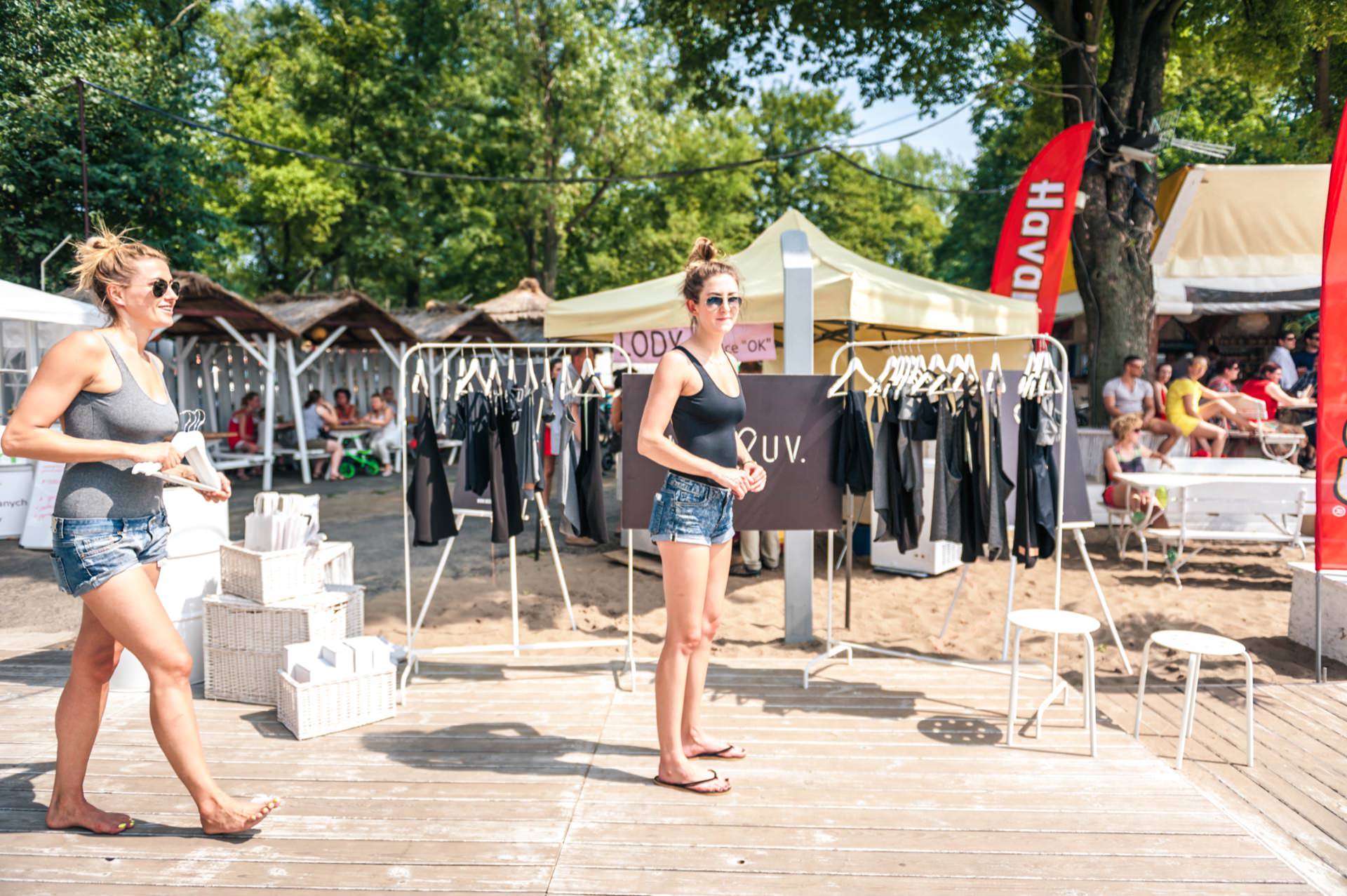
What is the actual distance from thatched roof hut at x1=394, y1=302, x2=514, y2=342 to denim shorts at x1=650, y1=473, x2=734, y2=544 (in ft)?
45.6

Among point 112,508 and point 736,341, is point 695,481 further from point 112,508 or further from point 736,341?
point 736,341

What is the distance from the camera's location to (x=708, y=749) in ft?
11.7

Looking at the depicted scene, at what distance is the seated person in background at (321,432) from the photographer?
14.8m

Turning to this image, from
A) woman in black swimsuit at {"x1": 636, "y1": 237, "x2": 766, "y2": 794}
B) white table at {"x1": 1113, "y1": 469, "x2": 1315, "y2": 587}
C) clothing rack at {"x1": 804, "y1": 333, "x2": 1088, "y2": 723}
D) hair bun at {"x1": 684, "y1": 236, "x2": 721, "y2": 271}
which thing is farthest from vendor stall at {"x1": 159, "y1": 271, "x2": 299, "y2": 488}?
white table at {"x1": 1113, "y1": 469, "x2": 1315, "y2": 587}

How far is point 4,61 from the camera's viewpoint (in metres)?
13.1

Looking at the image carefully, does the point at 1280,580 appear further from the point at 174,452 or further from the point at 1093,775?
the point at 174,452

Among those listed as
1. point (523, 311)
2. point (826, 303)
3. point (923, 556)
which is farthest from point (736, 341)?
point (523, 311)

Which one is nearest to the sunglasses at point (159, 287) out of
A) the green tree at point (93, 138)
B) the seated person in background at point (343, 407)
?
the seated person in background at point (343, 407)

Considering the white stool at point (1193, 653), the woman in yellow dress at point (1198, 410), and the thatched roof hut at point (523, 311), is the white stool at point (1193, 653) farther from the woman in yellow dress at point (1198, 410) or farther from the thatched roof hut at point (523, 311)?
the thatched roof hut at point (523, 311)

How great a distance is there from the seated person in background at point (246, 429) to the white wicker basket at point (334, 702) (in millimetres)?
11765

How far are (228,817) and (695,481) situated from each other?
1900mm

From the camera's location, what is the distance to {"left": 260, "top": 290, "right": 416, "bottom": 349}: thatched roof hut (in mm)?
14352

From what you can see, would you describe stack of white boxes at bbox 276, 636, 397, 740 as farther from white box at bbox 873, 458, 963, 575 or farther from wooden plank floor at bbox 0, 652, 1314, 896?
white box at bbox 873, 458, 963, 575

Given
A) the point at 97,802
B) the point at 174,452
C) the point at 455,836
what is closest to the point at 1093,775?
the point at 455,836
